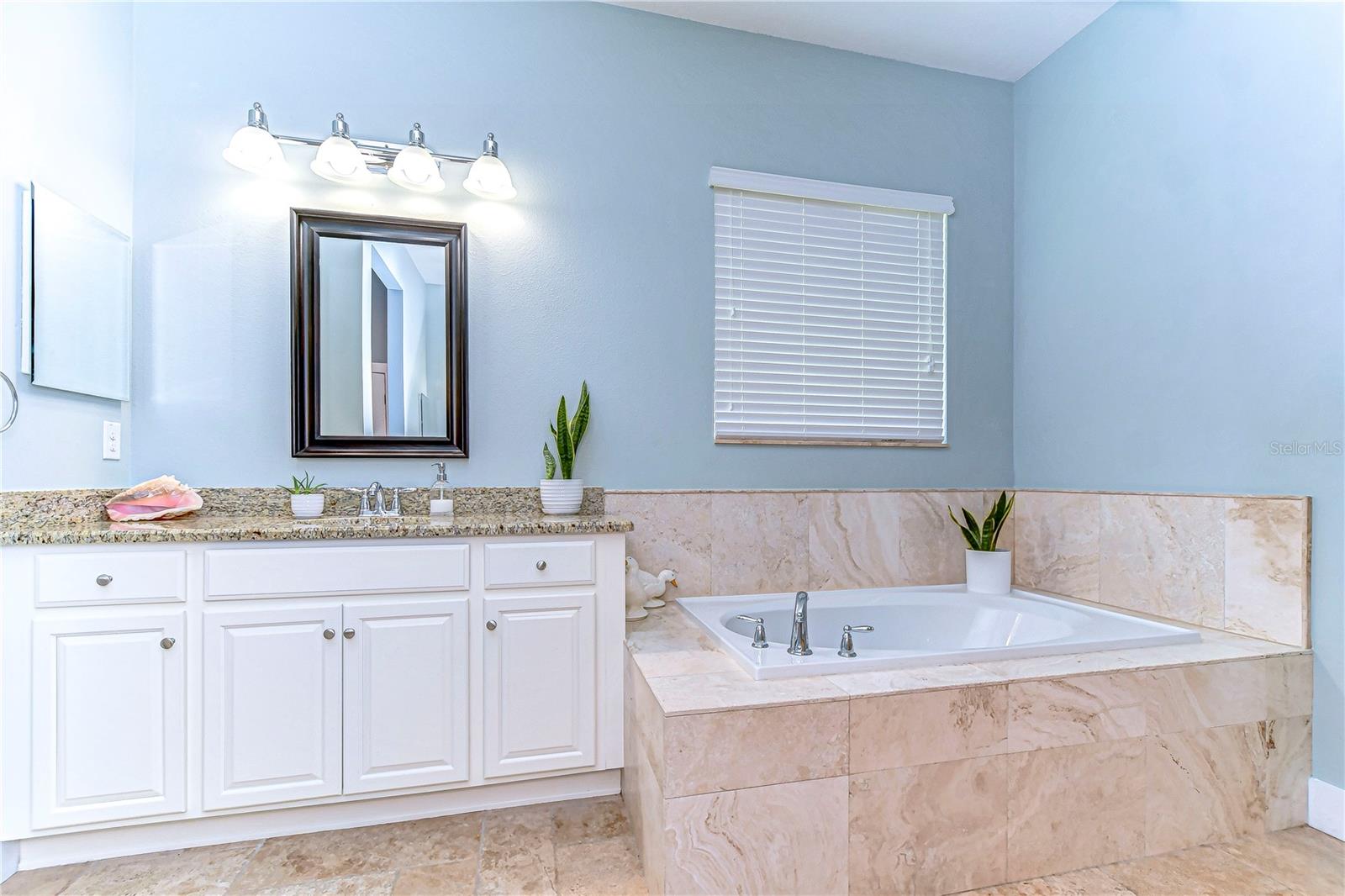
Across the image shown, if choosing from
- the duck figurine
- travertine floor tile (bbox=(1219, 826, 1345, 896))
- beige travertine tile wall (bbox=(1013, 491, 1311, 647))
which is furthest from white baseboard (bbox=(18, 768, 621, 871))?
beige travertine tile wall (bbox=(1013, 491, 1311, 647))

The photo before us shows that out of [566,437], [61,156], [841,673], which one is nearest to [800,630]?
[841,673]

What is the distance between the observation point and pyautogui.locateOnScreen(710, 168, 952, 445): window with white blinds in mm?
2596

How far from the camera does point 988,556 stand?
2617mm

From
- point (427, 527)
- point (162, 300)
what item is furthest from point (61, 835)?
point (162, 300)

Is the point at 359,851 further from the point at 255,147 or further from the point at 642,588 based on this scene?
the point at 255,147

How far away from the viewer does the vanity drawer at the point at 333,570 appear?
1750 mm

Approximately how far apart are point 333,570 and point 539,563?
555mm

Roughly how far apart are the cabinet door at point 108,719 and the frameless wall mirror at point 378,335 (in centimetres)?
72

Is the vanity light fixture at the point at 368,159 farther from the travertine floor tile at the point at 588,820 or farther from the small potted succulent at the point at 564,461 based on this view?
the travertine floor tile at the point at 588,820

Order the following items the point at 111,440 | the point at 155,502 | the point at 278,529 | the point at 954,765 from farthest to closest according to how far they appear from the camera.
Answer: the point at 111,440
the point at 155,502
the point at 278,529
the point at 954,765

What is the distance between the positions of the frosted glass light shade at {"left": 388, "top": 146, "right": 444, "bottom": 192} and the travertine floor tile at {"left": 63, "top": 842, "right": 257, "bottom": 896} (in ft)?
6.62

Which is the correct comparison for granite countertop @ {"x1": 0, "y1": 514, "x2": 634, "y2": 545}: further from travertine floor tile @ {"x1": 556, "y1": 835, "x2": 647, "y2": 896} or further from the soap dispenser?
travertine floor tile @ {"x1": 556, "y1": 835, "x2": 647, "y2": 896}

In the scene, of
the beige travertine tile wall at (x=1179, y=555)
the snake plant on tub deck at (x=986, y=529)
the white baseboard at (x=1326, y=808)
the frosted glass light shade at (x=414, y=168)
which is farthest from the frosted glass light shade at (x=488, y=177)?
the white baseboard at (x=1326, y=808)

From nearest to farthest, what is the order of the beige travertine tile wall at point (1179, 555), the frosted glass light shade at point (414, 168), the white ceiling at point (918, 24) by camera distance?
the beige travertine tile wall at point (1179, 555) → the frosted glass light shade at point (414, 168) → the white ceiling at point (918, 24)
